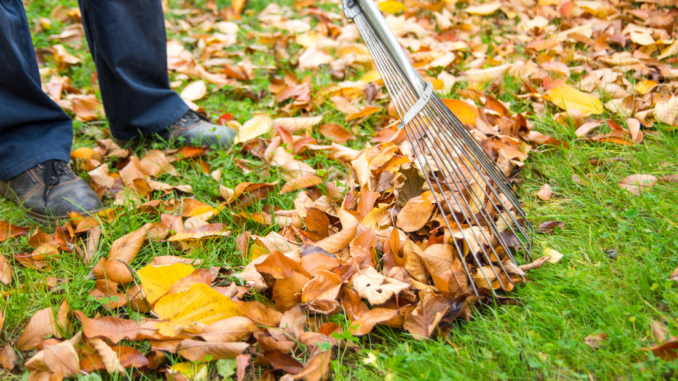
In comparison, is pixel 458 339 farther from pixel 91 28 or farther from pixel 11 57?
pixel 91 28

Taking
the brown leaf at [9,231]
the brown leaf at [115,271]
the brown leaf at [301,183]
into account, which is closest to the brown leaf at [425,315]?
the brown leaf at [301,183]

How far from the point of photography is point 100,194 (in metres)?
1.79

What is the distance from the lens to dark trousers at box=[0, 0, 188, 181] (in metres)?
1.56

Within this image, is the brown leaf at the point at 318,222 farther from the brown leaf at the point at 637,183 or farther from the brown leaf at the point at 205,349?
the brown leaf at the point at 637,183

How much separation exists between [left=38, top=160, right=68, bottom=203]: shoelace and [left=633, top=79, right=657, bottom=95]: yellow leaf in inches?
95.8

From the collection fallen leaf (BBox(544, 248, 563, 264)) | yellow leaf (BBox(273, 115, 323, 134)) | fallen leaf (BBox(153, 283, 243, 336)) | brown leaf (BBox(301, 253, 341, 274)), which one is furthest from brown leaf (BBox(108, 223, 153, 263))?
fallen leaf (BBox(544, 248, 563, 264))

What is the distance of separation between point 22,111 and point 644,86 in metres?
2.53

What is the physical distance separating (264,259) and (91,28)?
1.35 m

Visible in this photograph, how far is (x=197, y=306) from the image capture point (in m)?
1.13

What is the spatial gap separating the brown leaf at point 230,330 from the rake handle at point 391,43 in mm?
818

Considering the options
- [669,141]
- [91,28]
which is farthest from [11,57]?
[669,141]

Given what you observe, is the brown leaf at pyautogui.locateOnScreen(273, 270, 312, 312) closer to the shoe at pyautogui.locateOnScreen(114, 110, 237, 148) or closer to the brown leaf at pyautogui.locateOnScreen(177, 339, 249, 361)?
the brown leaf at pyautogui.locateOnScreen(177, 339, 249, 361)

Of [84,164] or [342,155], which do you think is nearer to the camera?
[342,155]

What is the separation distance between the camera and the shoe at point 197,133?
2.00 metres
